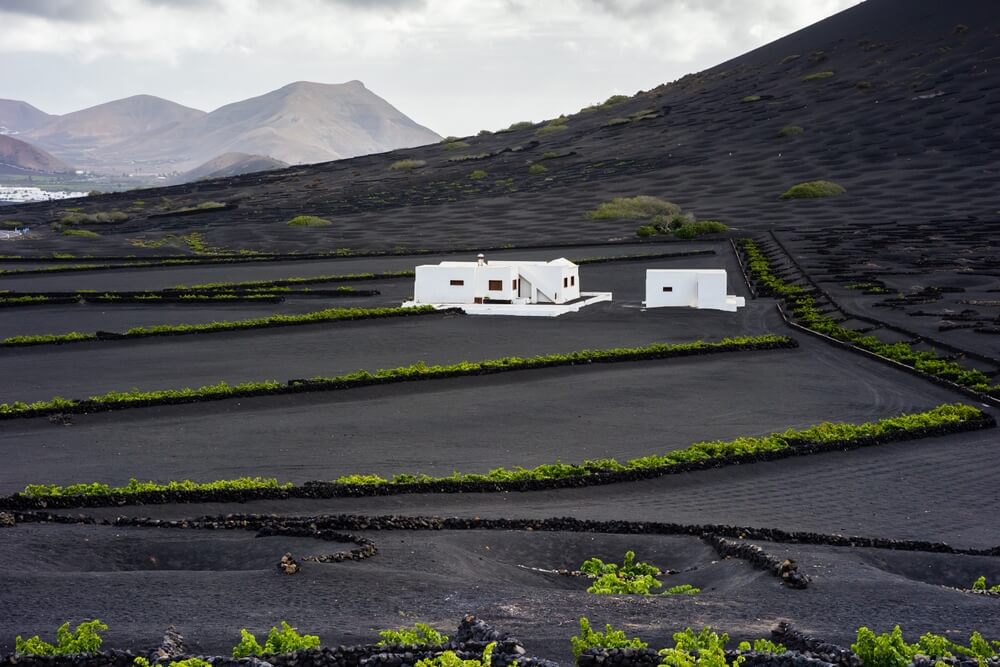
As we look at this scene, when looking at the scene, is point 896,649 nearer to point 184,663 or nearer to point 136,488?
point 184,663

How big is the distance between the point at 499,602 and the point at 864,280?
43.5 meters

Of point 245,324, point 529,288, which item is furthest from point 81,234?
point 529,288

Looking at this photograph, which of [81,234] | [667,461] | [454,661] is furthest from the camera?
[81,234]

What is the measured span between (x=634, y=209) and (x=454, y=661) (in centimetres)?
8348

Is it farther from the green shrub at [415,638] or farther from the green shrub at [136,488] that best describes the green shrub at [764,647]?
the green shrub at [136,488]

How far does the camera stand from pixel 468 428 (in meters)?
26.1

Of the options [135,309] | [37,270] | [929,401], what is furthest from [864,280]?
[37,270]

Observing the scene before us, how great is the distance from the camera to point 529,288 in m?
48.5

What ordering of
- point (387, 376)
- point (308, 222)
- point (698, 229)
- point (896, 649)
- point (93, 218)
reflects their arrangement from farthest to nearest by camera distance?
point (93, 218) → point (308, 222) → point (698, 229) → point (387, 376) → point (896, 649)

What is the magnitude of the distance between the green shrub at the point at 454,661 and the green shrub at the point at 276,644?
4.40ft

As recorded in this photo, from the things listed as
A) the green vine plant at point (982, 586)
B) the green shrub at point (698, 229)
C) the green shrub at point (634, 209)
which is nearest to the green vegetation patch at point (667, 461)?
the green vine plant at point (982, 586)

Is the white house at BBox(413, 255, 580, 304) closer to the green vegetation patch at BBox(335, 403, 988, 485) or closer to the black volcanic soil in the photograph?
the black volcanic soil

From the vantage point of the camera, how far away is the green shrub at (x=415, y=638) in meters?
11.3

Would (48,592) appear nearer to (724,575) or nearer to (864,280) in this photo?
(724,575)
